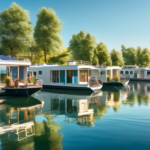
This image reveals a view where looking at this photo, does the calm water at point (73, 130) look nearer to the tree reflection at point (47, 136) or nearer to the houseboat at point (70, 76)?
the tree reflection at point (47, 136)

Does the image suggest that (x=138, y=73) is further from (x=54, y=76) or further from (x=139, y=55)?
(x=54, y=76)

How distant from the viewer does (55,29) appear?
3912 centimetres

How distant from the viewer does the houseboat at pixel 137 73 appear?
1751 inches

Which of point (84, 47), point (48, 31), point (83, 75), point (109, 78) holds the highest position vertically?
point (48, 31)

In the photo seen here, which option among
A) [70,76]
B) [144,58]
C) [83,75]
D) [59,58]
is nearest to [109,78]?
[83,75]

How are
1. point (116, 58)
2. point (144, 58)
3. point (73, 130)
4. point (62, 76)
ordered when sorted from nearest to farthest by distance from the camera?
point (73, 130)
point (62, 76)
point (144, 58)
point (116, 58)

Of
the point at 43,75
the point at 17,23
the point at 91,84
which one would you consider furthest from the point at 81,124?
the point at 17,23

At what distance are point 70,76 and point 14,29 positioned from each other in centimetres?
1904

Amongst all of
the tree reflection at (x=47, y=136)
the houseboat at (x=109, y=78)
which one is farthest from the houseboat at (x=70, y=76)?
the tree reflection at (x=47, y=136)

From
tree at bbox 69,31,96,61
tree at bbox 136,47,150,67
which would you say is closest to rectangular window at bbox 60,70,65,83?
tree at bbox 69,31,96,61

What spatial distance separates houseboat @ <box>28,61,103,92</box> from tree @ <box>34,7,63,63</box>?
13.1 meters

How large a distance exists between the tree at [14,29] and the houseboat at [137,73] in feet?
89.7

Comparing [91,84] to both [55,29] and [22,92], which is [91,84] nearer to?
[22,92]

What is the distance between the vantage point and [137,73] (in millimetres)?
46156
